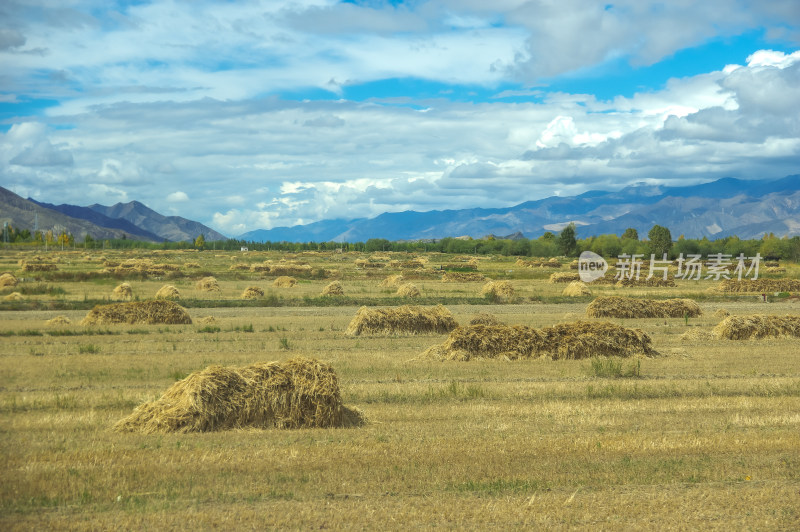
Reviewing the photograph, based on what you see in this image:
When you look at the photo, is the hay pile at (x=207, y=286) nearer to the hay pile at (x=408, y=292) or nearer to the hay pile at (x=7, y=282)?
the hay pile at (x=7, y=282)

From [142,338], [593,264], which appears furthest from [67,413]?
[593,264]

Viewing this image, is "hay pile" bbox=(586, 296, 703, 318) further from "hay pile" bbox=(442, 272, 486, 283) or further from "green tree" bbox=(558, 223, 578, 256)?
"green tree" bbox=(558, 223, 578, 256)

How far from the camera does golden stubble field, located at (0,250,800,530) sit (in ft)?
27.8

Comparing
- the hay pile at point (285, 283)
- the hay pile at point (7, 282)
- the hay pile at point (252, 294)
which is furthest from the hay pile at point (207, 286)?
the hay pile at point (7, 282)

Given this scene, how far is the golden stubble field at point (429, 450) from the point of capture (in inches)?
334

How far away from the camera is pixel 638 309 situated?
130 feet

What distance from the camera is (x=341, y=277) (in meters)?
78.4

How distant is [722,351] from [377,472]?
60.9 feet

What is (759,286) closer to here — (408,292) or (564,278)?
(564,278)

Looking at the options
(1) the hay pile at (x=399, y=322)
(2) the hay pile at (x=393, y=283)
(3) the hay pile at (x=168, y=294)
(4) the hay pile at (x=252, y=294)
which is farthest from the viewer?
(2) the hay pile at (x=393, y=283)

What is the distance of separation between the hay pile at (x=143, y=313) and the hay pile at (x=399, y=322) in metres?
8.41

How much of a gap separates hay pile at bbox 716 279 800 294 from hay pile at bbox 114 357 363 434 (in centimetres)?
5545

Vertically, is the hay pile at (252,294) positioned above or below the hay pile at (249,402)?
below

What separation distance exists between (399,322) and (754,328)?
14.1m
